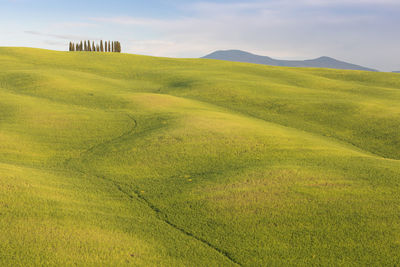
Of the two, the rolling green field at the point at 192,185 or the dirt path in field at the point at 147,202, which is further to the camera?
the dirt path in field at the point at 147,202

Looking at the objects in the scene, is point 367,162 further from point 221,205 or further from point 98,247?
point 98,247

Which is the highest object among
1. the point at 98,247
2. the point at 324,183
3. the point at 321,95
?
the point at 321,95

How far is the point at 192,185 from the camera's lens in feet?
36.6

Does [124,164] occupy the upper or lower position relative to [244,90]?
lower

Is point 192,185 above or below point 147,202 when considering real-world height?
above

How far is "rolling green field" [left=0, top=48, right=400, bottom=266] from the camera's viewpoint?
7.36 meters

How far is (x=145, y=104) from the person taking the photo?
80.3 feet

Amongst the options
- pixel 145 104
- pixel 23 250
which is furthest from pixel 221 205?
pixel 145 104

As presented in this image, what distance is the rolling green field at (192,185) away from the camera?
24.2ft

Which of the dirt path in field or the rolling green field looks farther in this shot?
the dirt path in field

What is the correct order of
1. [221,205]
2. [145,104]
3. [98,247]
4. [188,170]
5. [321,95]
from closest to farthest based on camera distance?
[98,247]
[221,205]
[188,170]
[145,104]
[321,95]

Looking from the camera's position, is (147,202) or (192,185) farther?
(192,185)

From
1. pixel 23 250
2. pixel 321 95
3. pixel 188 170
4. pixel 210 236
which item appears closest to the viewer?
pixel 23 250

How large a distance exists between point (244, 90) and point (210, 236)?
2441 cm
